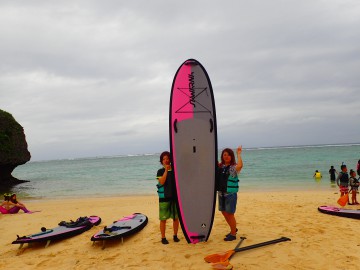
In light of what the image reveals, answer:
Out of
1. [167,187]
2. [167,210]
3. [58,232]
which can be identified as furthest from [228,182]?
[58,232]

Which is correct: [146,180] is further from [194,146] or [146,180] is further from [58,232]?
[194,146]

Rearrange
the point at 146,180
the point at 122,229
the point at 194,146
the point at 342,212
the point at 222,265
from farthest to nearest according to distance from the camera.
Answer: the point at 146,180 < the point at 342,212 < the point at 122,229 < the point at 194,146 < the point at 222,265

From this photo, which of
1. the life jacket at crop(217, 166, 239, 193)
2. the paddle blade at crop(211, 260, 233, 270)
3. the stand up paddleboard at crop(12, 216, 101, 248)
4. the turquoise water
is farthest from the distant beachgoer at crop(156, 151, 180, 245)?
the turquoise water

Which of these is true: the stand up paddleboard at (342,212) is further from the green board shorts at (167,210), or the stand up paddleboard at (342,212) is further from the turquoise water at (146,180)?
Answer: the turquoise water at (146,180)

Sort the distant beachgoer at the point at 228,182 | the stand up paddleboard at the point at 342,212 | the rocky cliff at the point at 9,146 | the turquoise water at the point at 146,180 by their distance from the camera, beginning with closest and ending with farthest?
the distant beachgoer at the point at 228,182 < the stand up paddleboard at the point at 342,212 < the turquoise water at the point at 146,180 < the rocky cliff at the point at 9,146

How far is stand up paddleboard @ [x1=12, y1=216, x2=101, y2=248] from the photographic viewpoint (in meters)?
5.58

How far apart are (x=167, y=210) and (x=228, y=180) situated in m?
1.25

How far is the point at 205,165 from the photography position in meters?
Answer: 5.25

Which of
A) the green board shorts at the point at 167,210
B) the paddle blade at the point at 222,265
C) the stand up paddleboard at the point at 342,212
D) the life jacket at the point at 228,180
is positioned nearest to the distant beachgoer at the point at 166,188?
the green board shorts at the point at 167,210

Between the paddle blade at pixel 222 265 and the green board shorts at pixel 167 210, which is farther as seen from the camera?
the green board shorts at pixel 167 210

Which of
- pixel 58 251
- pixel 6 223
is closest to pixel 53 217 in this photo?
pixel 6 223

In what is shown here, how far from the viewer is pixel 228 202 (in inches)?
193

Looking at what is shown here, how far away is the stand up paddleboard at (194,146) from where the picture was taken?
512cm

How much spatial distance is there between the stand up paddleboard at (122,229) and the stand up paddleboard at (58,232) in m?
0.82
